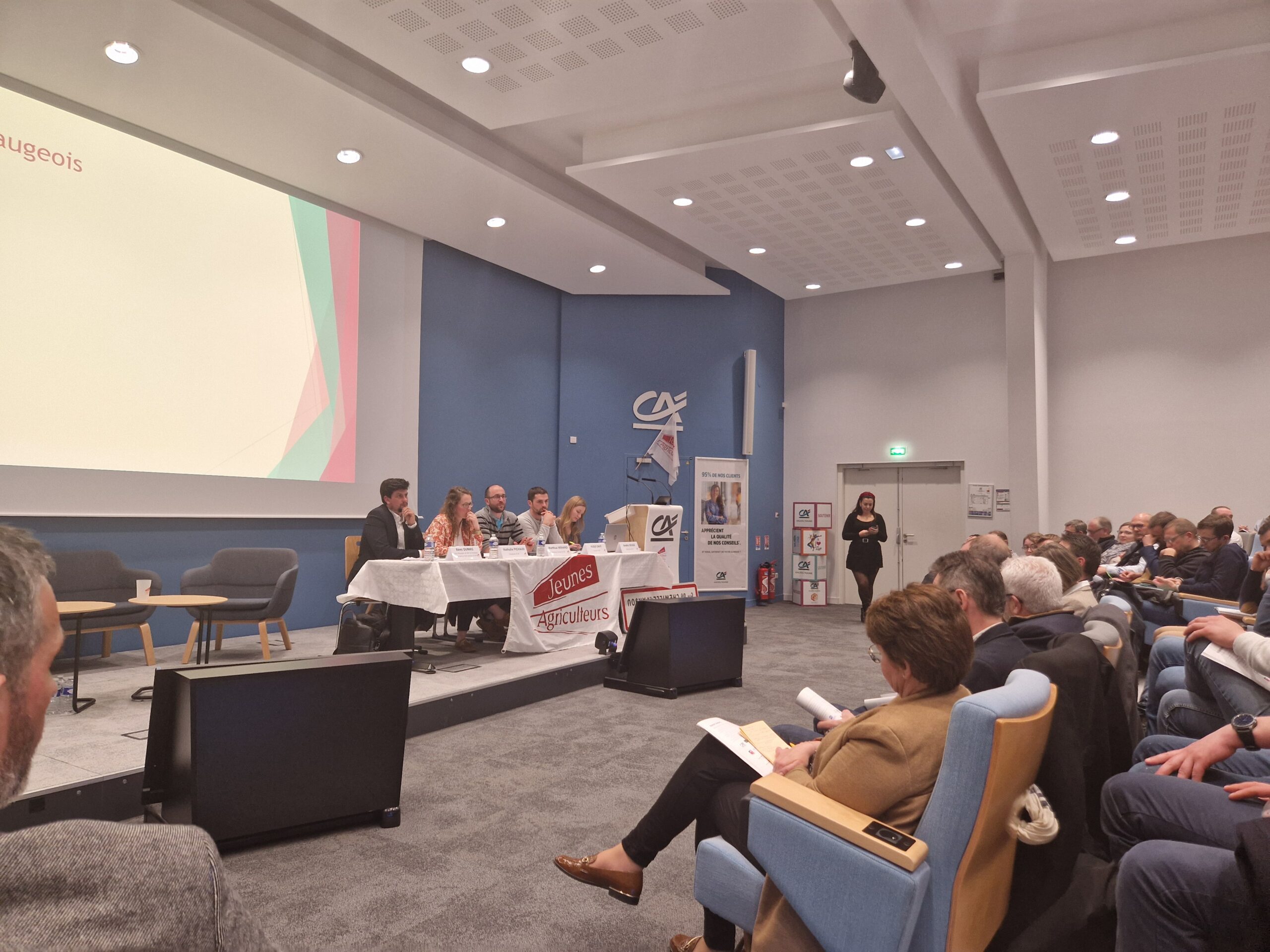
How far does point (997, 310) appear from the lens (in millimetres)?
9883

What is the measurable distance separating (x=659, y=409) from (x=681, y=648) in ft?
17.4

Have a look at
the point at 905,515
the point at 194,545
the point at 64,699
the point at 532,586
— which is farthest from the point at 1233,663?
the point at 905,515

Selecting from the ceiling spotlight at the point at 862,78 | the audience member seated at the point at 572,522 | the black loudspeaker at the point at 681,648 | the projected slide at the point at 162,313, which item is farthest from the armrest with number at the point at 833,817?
the projected slide at the point at 162,313

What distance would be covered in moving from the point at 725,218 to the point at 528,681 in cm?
498

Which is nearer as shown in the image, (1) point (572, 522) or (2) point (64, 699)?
(2) point (64, 699)

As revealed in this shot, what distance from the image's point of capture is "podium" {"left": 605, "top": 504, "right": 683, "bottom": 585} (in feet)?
24.1

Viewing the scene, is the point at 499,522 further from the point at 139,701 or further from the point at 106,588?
the point at 139,701

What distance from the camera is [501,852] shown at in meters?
2.74

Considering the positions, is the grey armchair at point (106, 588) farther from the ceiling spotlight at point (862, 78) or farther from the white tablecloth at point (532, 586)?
the ceiling spotlight at point (862, 78)

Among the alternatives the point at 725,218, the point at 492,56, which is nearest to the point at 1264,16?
the point at 725,218

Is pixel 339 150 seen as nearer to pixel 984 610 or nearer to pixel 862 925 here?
pixel 984 610

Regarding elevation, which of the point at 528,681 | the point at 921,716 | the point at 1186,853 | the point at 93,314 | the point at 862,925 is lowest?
Answer: the point at 528,681

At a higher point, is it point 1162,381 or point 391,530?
point 1162,381

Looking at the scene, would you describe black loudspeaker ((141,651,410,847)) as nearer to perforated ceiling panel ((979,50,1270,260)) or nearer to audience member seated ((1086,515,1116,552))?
perforated ceiling panel ((979,50,1270,260))
